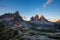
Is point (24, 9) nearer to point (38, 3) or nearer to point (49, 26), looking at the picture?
point (38, 3)

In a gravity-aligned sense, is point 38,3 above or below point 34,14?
above

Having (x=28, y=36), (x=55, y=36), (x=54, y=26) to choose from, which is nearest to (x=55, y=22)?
(x=54, y=26)

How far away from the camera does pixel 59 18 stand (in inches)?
147

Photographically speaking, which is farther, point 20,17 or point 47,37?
point 20,17

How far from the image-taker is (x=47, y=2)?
3.70m

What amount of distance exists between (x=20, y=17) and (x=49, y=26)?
958 mm

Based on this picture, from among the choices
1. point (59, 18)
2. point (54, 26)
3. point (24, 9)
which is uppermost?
point (24, 9)

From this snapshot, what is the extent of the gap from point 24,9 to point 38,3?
0.51 meters

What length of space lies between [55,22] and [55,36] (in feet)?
1.47

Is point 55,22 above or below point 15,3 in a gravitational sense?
below

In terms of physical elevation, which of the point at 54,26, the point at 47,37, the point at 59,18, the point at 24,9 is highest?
the point at 24,9

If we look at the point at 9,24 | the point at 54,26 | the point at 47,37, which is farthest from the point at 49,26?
the point at 9,24

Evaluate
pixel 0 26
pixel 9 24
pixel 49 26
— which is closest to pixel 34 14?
pixel 49 26

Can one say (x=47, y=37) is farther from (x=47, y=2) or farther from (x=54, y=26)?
(x=47, y=2)
